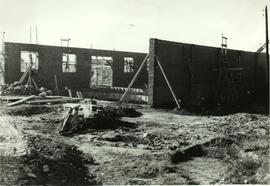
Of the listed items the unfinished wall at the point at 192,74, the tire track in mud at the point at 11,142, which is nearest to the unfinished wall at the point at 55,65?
the unfinished wall at the point at 192,74

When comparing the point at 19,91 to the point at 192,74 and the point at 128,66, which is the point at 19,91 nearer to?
the point at 192,74

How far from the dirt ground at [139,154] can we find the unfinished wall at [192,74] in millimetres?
6376

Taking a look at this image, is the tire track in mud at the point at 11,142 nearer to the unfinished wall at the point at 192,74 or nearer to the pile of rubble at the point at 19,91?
the unfinished wall at the point at 192,74

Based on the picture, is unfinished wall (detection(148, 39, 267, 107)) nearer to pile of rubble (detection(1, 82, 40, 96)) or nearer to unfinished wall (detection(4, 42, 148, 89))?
pile of rubble (detection(1, 82, 40, 96))

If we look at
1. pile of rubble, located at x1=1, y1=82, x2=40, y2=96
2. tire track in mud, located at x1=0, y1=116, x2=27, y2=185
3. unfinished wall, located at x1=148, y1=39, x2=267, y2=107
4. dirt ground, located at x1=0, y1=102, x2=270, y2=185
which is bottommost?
dirt ground, located at x1=0, y1=102, x2=270, y2=185

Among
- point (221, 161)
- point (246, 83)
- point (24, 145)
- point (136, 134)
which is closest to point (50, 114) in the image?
point (136, 134)

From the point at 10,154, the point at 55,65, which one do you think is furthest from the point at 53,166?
the point at 55,65

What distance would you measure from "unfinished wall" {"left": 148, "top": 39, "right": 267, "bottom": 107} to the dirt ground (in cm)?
638

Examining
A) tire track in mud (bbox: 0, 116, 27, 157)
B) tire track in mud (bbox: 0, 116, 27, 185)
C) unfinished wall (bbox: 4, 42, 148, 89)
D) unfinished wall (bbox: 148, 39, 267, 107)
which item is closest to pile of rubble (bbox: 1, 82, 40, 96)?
unfinished wall (bbox: 4, 42, 148, 89)

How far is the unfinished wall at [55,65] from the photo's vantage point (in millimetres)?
25562

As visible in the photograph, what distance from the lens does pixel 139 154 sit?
30.1 feet

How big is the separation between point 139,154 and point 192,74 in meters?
14.0

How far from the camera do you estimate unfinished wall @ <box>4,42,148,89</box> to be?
83.9 feet

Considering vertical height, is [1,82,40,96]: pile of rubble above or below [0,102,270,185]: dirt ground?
above
